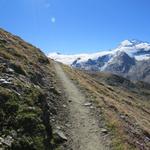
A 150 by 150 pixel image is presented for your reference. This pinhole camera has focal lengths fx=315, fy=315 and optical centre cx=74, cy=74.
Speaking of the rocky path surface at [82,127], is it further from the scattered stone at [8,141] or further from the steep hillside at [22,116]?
the scattered stone at [8,141]

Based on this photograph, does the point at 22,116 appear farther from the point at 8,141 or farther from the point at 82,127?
the point at 82,127

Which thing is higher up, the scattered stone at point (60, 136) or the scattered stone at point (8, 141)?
the scattered stone at point (8, 141)

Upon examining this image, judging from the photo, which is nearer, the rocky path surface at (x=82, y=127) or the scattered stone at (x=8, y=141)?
the scattered stone at (x=8, y=141)

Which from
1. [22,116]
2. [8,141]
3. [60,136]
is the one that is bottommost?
[60,136]

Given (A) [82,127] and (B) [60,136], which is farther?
(A) [82,127]

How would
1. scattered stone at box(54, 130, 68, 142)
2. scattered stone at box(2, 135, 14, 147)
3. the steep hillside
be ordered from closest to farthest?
1. scattered stone at box(2, 135, 14, 147)
2. the steep hillside
3. scattered stone at box(54, 130, 68, 142)

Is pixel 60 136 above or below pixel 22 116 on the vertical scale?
below

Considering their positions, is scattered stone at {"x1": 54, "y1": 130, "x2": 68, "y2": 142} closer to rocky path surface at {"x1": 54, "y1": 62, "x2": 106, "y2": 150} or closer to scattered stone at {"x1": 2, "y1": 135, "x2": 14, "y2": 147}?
rocky path surface at {"x1": 54, "y1": 62, "x2": 106, "y2": 150}

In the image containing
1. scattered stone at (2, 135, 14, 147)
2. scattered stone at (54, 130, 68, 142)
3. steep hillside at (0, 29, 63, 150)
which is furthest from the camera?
scattered stone at (54, 130, 68, 142)

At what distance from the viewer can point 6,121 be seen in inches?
855

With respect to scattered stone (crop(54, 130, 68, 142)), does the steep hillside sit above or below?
above

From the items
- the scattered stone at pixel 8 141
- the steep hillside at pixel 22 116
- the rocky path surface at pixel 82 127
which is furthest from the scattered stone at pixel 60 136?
the scattered stone at pixel 8 141

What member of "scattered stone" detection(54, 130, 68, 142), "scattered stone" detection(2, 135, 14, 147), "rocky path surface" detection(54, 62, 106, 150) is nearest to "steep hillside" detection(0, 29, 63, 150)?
"scattered stone" detection(2, 135, 14, 147)

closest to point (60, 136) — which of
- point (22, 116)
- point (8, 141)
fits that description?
point (22, 116)
